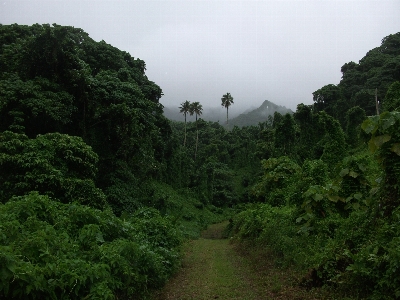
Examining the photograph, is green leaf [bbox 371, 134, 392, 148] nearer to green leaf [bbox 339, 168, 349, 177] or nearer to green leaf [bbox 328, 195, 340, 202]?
green leaf [bbox 339, 168, 349, 177]

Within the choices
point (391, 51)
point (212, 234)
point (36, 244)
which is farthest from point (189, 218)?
point (391, 51)

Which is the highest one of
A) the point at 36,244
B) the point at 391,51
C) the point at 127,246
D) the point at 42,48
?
the point at 391,51

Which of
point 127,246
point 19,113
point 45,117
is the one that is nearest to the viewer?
point 127,246

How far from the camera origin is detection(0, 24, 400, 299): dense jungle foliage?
17.6 feet

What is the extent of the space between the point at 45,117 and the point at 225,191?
3838 centimetres

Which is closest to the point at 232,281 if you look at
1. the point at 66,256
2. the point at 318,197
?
the point at 318,197

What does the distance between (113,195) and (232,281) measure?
821cm

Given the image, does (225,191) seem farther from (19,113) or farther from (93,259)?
(93,259)

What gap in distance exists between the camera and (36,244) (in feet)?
16.8

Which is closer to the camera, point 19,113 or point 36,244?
point 36,244

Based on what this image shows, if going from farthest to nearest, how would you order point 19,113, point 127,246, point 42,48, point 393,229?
point 42,48
point 19,113
point 127,246
point 393,229

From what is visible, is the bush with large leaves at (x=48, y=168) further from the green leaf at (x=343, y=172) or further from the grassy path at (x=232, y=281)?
the green leaf at (x=343, y=172)

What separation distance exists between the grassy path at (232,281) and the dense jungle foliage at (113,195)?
1.68ft

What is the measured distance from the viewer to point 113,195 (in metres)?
15.7
